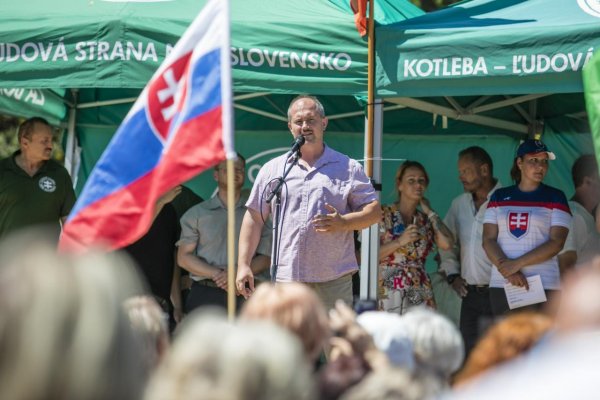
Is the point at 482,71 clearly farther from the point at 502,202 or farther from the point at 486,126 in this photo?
the point at 486,126

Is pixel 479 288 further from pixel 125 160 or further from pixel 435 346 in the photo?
pixel 435 346

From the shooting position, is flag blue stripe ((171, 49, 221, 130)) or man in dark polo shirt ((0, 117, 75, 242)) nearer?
flag blue stripe ((171, 49, 221, 130))

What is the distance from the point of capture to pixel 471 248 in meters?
8.11

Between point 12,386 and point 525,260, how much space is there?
5.57 metres

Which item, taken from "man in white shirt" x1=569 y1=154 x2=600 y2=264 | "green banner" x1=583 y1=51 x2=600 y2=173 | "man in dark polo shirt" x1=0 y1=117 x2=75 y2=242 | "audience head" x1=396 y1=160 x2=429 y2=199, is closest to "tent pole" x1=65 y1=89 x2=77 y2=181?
"man in dark polo shirt" x1=0 y1=117 x2=75 y2=242

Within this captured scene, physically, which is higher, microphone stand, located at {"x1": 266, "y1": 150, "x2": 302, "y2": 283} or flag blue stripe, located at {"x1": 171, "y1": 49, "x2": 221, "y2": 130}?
flag blue stripe, located at {"x1": 171, "y1": 49, "x2": 221, "y2": 130}

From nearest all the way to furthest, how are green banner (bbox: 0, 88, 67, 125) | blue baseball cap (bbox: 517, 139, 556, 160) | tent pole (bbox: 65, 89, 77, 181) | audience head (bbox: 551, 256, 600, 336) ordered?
audience head (bbox: 551, 256, 600, 336) → blue baseball cap (bbox: 517, 139, 556, 160) → green banner (bbox: 0, 88, 67, 125) → tent pole (bbox: 65, 89, 77, 181)

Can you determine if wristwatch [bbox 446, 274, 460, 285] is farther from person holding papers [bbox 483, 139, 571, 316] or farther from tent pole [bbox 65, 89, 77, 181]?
tent pole [bbox 65, 89, 77, 181]

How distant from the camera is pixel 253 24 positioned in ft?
21.7

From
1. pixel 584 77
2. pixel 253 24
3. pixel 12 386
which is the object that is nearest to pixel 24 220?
pixel 253 24

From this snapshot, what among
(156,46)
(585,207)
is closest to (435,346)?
(156,46)

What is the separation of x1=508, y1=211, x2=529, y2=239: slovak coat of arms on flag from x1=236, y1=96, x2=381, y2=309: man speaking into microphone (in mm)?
1240

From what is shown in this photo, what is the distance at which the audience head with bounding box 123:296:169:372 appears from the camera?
3.58 m

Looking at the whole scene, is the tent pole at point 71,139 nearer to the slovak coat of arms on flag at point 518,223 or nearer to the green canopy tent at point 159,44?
the green canopy tent at point 159,44
